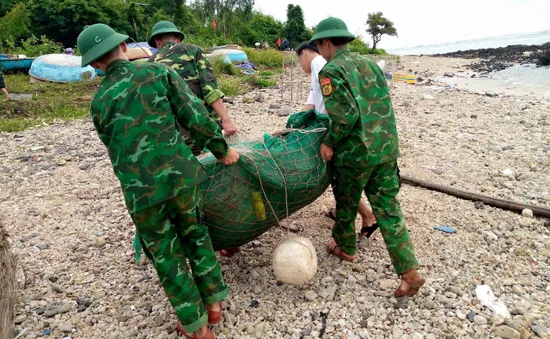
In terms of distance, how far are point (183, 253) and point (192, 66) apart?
2077 mm

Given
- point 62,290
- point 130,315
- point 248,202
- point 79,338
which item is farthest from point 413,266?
point 62,290

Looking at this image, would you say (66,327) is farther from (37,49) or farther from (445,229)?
(37,49)

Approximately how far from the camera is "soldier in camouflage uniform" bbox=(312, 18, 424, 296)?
8.83ft

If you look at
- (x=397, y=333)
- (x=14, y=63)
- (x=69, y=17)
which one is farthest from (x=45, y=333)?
(x=69, y=17)

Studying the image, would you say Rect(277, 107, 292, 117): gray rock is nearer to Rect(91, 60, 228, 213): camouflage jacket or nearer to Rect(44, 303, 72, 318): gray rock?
Rect(44, 303, 72, 318): gray rock

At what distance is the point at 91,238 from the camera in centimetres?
392

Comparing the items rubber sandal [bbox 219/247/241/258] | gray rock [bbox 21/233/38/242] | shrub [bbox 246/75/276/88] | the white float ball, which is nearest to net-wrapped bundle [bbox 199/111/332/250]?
the white float ball

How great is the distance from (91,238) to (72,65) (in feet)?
35.8

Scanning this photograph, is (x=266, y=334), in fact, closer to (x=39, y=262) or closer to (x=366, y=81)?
(x=366, y=81)

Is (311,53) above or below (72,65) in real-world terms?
below

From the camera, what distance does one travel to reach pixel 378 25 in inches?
1513

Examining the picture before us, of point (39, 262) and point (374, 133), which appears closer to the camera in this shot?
point (374, 133)

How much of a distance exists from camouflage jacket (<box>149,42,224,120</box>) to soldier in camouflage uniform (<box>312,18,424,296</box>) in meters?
1.35

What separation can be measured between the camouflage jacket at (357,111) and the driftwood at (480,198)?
6.67ft
